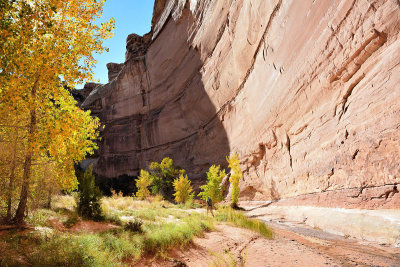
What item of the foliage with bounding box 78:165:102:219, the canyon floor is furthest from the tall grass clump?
the foliage with bounding box 78:165:102:219

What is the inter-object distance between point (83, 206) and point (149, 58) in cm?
3841

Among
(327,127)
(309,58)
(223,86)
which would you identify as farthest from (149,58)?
(327,127)

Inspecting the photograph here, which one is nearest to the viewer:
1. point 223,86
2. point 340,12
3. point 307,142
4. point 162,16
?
point 340,12

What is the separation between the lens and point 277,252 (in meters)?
6.21

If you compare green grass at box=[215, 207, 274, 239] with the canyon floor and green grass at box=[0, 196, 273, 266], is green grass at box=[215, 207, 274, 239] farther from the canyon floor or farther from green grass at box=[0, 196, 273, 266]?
the canyon floor

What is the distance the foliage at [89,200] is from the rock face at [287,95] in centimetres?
1005

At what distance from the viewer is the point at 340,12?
37.0 ft

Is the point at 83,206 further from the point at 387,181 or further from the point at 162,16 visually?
the point at 162,16

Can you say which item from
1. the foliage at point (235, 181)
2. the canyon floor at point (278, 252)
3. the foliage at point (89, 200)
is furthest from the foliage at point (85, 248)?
the foliage at point (235, 181)

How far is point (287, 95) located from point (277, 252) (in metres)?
11.2

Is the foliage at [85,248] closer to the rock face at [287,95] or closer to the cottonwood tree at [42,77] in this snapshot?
the cottonwood tree at [42,77]

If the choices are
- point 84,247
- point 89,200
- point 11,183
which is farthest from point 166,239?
point 89,200

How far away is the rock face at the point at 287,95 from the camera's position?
28.9ft

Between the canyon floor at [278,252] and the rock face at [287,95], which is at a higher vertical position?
the rock face at [287,95]
